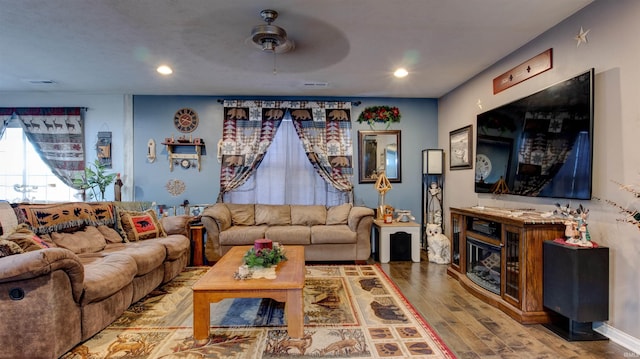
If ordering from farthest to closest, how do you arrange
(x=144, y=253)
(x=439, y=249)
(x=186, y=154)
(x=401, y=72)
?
(x=186, y=154) < (x=439, y=249) < (x=401, y=72) < (x=144, y=253)

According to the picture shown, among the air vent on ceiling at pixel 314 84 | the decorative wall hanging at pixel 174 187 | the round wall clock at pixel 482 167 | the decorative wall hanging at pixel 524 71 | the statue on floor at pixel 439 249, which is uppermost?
the air vent on ceiling at pixel 314 84

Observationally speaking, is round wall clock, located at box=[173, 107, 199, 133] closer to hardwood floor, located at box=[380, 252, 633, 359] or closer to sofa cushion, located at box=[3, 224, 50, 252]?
sofa cushion, located at box=[3, 224, 50, 252]

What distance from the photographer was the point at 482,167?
3.69m

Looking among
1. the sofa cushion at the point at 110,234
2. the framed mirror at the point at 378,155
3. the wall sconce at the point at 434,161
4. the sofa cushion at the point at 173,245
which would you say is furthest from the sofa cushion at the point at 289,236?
the wall sconce at the point at 434,161

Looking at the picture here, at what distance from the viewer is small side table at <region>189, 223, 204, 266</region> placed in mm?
4121

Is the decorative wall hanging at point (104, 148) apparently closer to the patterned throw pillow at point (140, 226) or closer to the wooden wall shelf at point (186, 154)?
the wooden wall shelf at point (186, 154)

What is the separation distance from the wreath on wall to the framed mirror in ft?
0.64

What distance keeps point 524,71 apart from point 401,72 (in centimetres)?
130

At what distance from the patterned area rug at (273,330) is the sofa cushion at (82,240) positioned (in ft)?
2.48

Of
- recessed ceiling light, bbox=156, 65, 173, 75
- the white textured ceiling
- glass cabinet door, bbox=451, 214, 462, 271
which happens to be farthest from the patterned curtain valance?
glass cabinet door, bbox=451, 214, 462, 271

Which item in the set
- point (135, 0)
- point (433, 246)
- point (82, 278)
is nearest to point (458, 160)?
point (433, 246)

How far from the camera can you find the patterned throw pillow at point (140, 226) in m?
3.52

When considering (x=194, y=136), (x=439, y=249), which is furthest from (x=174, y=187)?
(x=439, y=249)

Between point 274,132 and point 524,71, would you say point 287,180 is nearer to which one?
point 274,132
